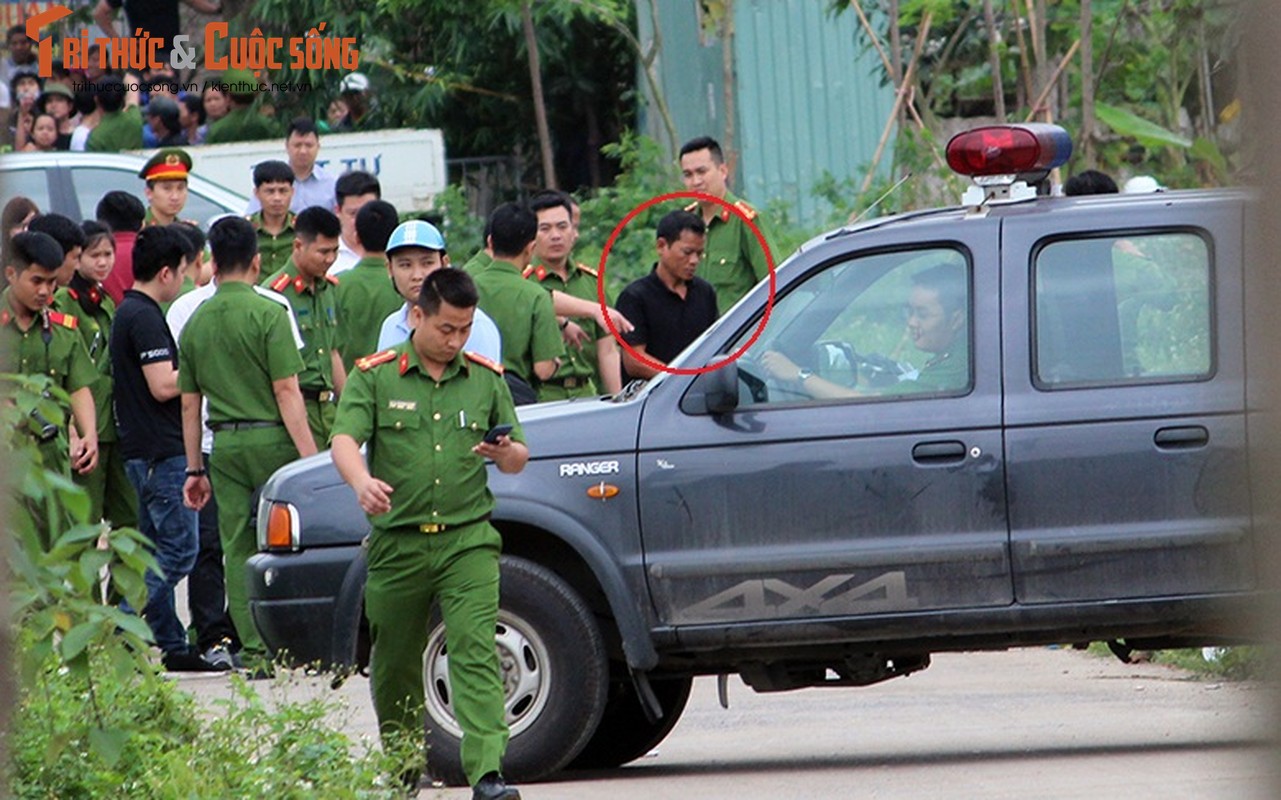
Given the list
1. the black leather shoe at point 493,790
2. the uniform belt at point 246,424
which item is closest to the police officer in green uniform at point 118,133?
the uniform belt at point 246,424

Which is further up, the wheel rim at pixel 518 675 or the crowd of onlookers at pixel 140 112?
the crowd of onlookers at pixel 140 112

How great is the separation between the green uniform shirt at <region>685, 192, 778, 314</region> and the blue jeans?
2676 mm

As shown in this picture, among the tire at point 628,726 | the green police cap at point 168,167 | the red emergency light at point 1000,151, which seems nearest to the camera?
the red emergency light at point 1000,151

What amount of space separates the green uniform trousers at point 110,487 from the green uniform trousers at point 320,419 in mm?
888

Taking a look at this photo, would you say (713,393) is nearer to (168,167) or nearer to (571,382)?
(571,382)

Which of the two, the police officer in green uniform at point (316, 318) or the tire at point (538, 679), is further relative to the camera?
the police officer in green uniform at point (316, 318)

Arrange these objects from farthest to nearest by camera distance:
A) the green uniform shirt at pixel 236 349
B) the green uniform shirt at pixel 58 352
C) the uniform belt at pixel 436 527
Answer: the green uniform shirt at pixel 236 349
the green uniform shirt at pixel 58 352
the uniform belt at pixel 436 527

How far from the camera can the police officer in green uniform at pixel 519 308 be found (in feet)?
31.3

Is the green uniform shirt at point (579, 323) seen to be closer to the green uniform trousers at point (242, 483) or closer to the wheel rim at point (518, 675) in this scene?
the green uniform trousers at point (242, 483)

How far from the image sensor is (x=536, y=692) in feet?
24.9

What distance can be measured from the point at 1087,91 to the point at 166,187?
231 inches

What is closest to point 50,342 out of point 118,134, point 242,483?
point 242,483

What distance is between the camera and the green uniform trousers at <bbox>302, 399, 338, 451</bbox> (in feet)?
34.3

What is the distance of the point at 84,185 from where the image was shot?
588 inches
